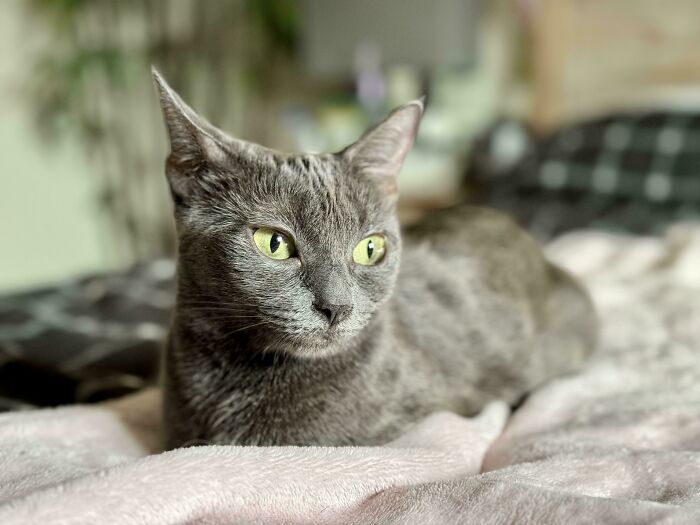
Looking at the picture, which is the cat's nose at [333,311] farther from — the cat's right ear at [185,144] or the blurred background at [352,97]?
the blurred background at [352,97]

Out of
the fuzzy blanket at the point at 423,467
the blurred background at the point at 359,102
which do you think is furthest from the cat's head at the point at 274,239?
the blurred background at the point at 359,102

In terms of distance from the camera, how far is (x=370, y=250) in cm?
93

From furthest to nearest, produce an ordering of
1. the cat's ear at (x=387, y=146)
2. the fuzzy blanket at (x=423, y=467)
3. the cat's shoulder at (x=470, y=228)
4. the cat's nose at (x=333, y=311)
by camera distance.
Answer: the cat's shoulder at (x=470, y=228)
the cat's ear at (x=387, y=146)
the cat's nose at (x=333, y=311)
the fuzzy blanket at (x=423, y=467)

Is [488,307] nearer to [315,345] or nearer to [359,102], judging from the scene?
[315,345]

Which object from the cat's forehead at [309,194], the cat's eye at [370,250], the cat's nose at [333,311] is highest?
the cat's forehead at [309,194]

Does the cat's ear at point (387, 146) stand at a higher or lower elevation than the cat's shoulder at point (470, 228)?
higher

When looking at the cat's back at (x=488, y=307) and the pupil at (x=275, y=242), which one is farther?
the cat's back at (x=488, y=307)

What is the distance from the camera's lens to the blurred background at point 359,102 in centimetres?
253

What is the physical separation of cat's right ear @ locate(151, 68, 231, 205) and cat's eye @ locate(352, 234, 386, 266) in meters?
0.22

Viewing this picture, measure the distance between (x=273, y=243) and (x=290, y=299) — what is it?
85mm

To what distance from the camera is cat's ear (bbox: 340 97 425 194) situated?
963 millimetres

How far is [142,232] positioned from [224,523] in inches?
122

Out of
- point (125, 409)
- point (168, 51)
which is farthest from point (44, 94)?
point (125, 409)

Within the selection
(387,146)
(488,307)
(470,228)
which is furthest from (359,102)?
(387,146)
